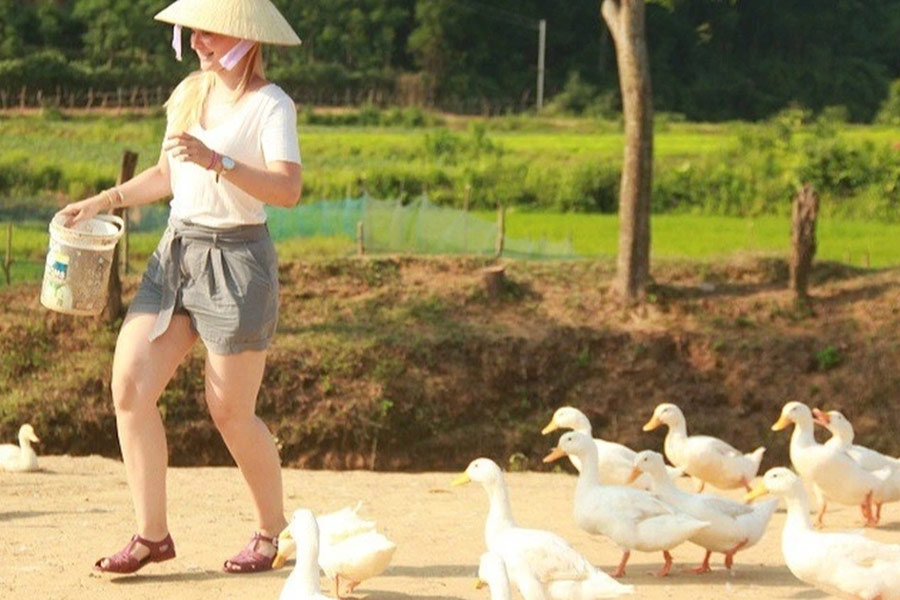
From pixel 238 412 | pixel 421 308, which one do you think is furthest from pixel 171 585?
pixel 421 308

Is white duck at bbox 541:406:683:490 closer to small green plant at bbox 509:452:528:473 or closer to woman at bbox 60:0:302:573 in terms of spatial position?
woman at bbox 60:0:302:573

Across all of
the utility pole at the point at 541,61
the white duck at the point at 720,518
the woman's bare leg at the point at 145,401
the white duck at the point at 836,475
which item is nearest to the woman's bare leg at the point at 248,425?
the woman's bare leg at the point at 145,401

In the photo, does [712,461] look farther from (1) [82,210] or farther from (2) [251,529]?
(1) [82,210]

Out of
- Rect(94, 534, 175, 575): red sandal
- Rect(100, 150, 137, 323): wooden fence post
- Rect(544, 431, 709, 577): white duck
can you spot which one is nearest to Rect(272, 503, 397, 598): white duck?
Rect(94, 534, 175, 575): red sandal

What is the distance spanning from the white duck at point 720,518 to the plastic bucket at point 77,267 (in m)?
2.86

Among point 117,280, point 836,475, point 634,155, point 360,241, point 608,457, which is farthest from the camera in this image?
point 360,241

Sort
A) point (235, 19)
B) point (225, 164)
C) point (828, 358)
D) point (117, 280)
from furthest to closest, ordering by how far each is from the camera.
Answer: point (828, 358)
point (117, 280)
point (235, 19)
point (225, 164)

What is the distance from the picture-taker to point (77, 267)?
25.2 ft

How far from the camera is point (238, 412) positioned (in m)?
7.58

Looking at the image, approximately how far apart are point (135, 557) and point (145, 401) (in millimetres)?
679

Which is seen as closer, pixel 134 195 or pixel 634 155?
pixel 134 195

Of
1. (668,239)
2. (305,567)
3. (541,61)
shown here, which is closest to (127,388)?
(305,567)

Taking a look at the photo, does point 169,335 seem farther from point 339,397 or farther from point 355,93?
point 355,93

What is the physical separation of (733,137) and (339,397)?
20.9 m
